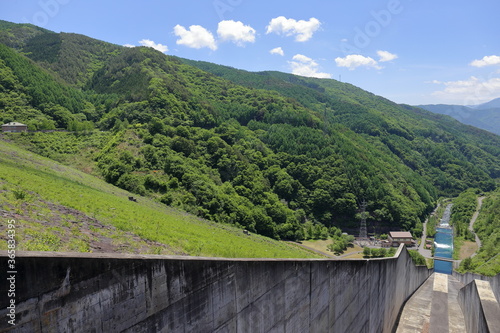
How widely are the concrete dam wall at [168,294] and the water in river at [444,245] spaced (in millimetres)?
75794

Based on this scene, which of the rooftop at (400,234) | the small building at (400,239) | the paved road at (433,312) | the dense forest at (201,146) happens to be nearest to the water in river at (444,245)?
the small building at (400,239)

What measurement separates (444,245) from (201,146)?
8492 centimetres

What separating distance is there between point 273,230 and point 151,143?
34160 millimetres

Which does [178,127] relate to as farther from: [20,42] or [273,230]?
[20,42]

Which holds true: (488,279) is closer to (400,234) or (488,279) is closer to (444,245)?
(400,234)

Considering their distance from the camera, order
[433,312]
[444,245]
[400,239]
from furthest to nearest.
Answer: [444,245], [400,239], [433,312]

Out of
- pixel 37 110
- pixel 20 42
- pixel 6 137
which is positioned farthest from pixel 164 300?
pixel 20 42

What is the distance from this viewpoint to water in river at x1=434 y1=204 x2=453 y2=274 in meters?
75.1

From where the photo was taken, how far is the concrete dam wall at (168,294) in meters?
4.94

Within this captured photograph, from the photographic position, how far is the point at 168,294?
6852mm

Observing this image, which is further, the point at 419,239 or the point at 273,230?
the point at 419,239

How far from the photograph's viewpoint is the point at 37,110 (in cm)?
7369

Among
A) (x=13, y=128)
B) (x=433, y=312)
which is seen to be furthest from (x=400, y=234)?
(x=13, y=128)

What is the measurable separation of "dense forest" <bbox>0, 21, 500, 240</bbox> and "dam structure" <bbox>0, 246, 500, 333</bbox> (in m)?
38.6
